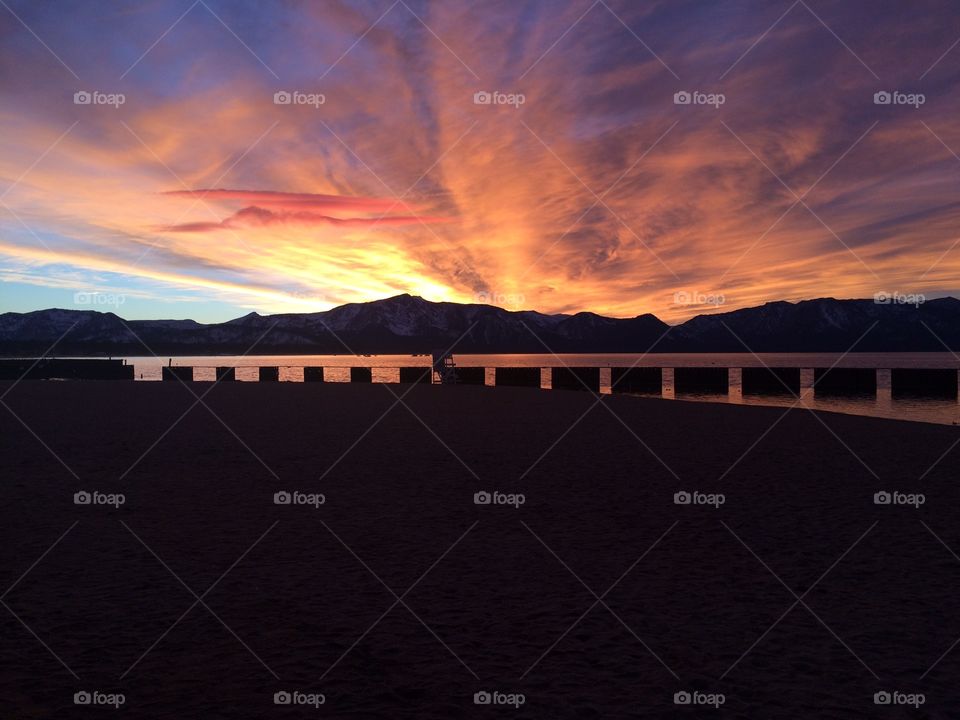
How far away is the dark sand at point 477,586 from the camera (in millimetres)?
4855

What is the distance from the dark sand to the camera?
4.86 meters

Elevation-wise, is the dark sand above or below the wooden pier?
below

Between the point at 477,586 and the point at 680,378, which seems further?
the point at 680,378

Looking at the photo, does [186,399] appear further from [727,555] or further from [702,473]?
[727,555]

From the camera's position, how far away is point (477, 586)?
6949mm

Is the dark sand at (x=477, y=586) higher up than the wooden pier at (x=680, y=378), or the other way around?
the wooden pier at (x=680, y=378)

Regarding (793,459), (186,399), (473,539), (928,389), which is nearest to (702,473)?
(793,459)

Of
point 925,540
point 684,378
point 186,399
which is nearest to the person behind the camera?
point 925,540

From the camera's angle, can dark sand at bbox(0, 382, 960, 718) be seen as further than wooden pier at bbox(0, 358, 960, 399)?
No

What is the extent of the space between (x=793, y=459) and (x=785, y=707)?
1148 centimetres

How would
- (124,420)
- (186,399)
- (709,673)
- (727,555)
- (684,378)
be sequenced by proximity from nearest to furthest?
(709,673)
(727,555)
(124,420)
(186,399)
(684,378)

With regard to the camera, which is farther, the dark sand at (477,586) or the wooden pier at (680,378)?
the wooden pier at (680,378)

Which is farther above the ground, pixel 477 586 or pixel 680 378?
pixel 680 378

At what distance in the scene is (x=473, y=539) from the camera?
8.70 meters
